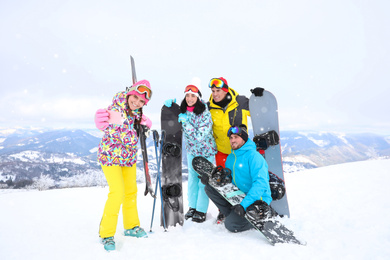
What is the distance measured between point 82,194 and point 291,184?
522 centimetres

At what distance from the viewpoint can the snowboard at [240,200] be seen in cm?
271

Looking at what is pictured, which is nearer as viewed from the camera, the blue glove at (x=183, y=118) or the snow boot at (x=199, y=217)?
the blue glove at (x=183, y=118)

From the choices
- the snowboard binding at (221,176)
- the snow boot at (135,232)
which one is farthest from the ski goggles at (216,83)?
the snow boot at (135,232)

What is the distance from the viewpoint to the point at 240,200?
2.99 m

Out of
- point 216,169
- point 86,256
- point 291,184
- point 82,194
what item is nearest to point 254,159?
point 216,169

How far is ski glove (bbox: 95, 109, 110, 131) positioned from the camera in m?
2.66

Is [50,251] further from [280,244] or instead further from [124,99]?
[280,244]

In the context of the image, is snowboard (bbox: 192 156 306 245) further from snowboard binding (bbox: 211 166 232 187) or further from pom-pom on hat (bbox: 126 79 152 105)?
pom-pom on hat (bbox: 126 79 152 105)

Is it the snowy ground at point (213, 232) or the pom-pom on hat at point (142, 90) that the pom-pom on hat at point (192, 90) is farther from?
the snowy ground at point (213, 232)

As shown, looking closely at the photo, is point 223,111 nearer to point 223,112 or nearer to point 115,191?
point 223,112

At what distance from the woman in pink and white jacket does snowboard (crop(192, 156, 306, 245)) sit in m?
0.96

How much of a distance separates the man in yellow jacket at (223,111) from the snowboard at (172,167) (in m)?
0.56

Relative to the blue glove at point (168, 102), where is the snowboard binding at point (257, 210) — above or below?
below

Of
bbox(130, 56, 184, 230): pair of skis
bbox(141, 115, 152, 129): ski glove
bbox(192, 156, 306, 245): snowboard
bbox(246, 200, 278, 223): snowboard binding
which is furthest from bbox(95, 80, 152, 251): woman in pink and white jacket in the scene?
bbox(246, 200, 278, 223): snowboard binding
